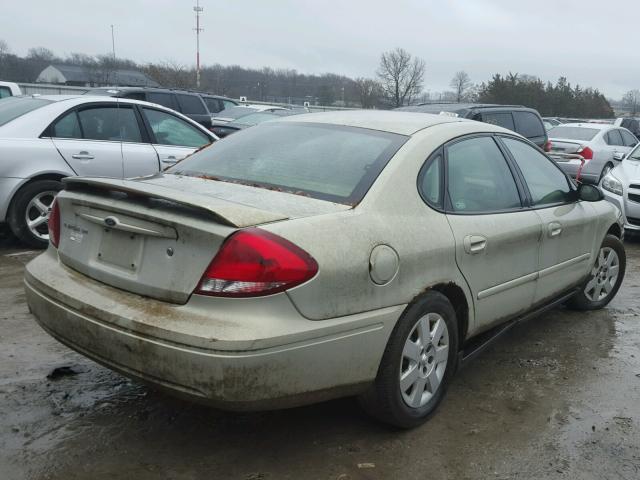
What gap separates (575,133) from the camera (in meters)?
15.0

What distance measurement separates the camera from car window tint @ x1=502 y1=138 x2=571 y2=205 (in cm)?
411

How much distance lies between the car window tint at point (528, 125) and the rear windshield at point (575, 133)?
10.4 feet

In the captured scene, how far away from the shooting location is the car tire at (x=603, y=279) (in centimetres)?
507

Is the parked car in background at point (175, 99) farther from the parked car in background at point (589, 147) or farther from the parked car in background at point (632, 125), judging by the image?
the parked car in background at point (632, 125)

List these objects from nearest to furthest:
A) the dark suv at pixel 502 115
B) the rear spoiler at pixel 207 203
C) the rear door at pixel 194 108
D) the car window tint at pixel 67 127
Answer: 1. the rear spoiler at pixel 207 203
2. the car window tint at pixel 67 127
3. the dark suv at pixel 502 115
4. the rear door at pixel 194 108

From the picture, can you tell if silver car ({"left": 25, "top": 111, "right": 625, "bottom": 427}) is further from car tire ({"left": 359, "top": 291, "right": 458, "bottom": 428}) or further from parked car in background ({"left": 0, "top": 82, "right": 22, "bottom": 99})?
parked car in background ({"left": 0, "top": 82, "right": 22, "bottom": 99})

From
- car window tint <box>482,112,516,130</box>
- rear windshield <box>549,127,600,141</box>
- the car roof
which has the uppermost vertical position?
the car roof

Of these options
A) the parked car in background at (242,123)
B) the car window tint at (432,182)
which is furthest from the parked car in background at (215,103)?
the car window tint at (432,182)

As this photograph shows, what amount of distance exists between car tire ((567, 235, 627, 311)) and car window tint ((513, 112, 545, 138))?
21.0 ft

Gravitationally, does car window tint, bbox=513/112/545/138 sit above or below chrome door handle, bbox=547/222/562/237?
above

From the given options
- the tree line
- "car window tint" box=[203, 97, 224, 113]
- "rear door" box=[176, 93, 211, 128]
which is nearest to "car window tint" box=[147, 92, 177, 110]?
"rear door" box=[176, 93, 211, 128]

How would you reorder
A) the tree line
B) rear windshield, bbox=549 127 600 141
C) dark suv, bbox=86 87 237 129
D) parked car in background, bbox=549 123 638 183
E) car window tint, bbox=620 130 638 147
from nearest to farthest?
dark suv, bbox=86 87 237 129
parked car in background, bbox=549 123 638 183
rear windshield, bbox=549 127 600 141
car window tint, bbox=620 130 638 147
the tree line

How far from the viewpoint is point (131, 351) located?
2.58 m

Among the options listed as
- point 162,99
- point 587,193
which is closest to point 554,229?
point 587,193
